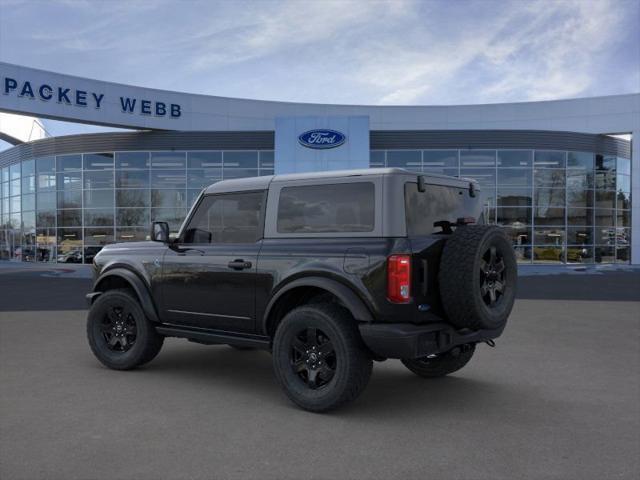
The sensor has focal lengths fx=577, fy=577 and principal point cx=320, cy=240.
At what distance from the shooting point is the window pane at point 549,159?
26.9 m

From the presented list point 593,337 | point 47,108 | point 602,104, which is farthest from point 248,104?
point 593,337

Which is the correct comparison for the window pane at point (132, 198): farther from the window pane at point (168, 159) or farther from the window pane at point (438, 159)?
the window pane at point (438, 159)

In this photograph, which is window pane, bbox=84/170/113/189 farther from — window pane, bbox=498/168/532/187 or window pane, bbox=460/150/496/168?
window pane, bbox=498/168/532/187

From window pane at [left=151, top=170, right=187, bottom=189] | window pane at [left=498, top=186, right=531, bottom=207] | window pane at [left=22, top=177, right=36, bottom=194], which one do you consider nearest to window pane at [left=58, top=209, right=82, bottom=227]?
window pane at [left=22, top=177, right=36, bottom=194]

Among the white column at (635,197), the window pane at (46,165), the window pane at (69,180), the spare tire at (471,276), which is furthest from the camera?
the white column at (635,197)

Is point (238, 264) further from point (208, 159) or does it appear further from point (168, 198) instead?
point (168, 198)

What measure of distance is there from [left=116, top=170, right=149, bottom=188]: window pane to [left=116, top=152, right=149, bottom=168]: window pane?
288mm

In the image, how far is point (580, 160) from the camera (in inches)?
1091

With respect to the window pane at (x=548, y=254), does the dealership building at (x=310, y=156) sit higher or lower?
higher

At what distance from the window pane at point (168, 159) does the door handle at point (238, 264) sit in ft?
74.3

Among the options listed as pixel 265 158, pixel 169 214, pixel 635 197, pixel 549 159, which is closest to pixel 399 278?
pixel 265 158

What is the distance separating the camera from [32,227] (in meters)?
29.6

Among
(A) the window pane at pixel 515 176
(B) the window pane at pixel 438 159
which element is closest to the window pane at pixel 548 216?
(A) the window pane at pixel 515 176

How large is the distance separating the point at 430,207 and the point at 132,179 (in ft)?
80.0
